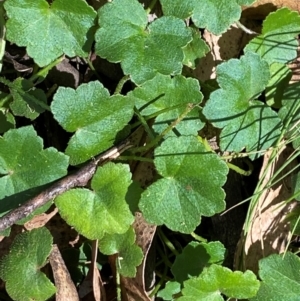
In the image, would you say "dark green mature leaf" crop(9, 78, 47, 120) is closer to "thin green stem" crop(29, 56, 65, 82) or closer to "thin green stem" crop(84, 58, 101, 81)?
"thin green stem" crop(29, 56, 65, 82)

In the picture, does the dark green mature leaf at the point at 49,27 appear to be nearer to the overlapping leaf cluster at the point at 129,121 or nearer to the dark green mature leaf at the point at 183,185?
the overlapping leaf cluster at the point at 129,121

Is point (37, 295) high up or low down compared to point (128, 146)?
down

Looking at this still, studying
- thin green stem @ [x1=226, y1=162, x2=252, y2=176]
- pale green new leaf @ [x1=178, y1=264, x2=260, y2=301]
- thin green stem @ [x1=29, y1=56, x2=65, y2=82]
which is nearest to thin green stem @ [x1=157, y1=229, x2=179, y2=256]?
pale green new leaf @ [x1=178, y1=264, x2=260, y2=301]

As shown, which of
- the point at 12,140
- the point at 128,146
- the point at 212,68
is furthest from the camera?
the point at 212,68

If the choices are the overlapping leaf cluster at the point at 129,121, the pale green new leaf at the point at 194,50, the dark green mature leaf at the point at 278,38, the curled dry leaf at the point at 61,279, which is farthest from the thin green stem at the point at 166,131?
the curled dry leaf at the point at 61,279

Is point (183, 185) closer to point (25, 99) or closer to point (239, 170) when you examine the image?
point (239, 170)

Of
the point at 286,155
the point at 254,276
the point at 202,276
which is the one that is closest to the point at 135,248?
the point at 202,276

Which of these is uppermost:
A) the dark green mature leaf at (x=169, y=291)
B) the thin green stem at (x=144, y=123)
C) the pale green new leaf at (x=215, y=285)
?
the thin green stem at (x=144, y=123)

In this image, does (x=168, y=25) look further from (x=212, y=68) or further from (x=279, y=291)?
(x=279, y=291)
